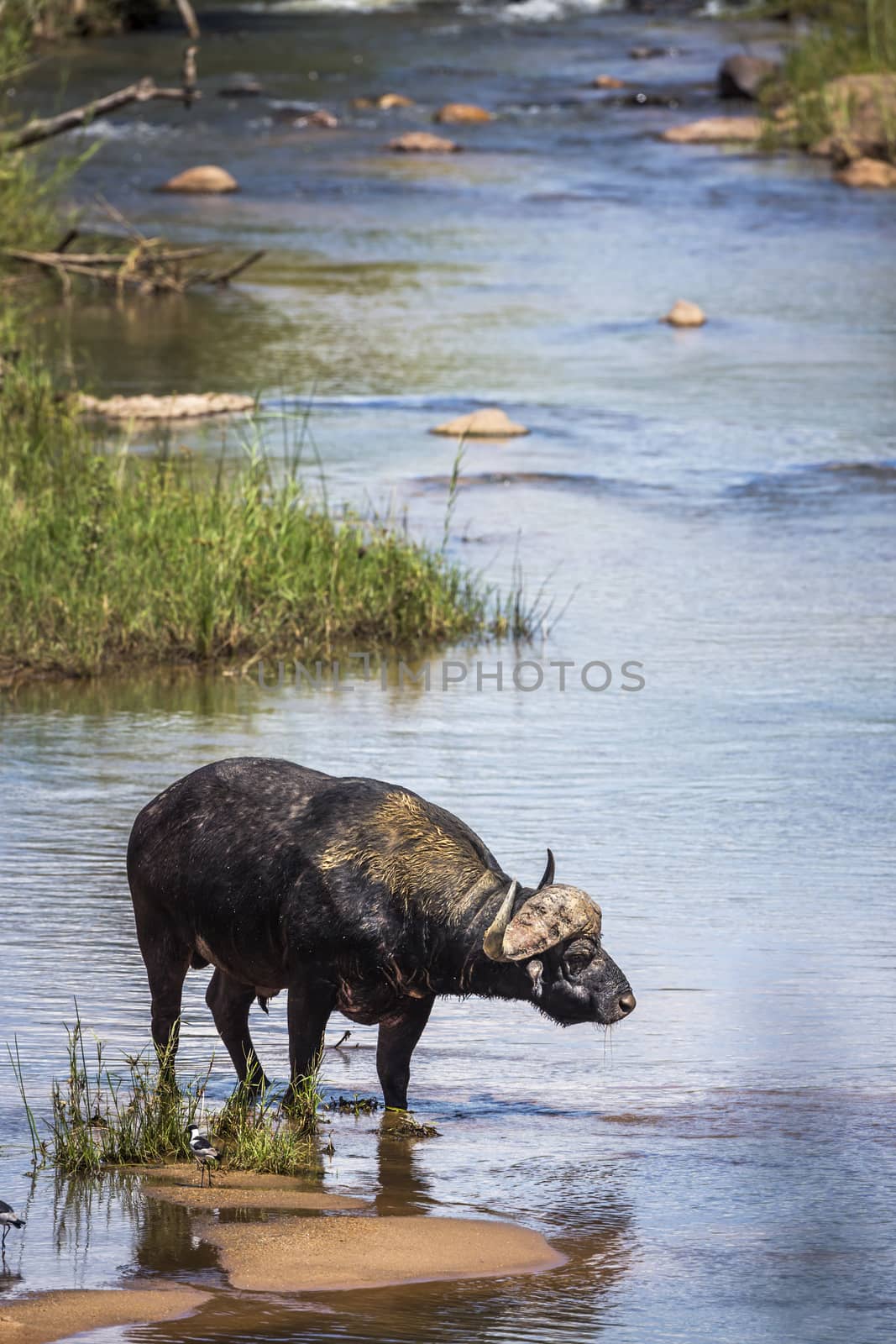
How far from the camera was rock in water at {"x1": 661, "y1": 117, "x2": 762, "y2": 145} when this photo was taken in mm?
32781

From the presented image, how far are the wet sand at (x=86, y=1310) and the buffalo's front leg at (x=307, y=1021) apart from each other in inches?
39.3

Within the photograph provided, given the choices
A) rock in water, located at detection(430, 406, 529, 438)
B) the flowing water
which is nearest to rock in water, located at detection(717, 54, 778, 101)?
the flowing water

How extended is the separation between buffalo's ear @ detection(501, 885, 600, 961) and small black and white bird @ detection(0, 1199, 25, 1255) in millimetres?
1298

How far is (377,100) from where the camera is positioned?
121ft

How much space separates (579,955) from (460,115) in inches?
1190

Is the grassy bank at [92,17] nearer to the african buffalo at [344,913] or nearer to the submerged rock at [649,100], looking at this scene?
the submerged rock at [649,100]

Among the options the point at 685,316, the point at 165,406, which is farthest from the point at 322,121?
the point at 165,406

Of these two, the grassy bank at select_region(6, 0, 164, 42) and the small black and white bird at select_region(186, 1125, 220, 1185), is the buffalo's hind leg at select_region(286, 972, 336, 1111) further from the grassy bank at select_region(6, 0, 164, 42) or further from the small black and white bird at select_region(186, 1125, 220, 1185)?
the grassy bank at select_region(6, 0, 164, 42)

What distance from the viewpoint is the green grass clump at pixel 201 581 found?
10969 millimetres

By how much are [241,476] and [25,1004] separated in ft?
17.9

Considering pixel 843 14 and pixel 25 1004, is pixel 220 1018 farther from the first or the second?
pixel 843 14

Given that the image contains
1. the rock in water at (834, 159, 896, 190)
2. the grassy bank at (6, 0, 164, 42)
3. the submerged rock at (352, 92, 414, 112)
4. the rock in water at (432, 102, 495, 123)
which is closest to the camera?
the rock in water at (834, 159, 896, 190)

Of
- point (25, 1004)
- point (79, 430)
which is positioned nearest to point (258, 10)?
point (79, 430)

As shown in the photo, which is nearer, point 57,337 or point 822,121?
point 57,337
